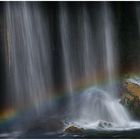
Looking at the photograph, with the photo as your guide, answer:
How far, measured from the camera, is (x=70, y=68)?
21.4ft

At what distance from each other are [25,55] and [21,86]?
40 centimetres

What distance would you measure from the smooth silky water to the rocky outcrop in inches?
3.6

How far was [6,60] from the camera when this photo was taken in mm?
6453

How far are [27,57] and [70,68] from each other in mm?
565

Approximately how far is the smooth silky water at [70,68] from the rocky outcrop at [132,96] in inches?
3.6

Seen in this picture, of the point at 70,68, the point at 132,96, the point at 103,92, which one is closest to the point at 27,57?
the point at 70,68

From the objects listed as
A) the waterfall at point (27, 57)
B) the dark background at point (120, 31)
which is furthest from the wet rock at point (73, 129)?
the dark background at point (120, 31)

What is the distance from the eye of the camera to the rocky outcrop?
6527mm

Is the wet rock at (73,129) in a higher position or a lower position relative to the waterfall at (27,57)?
lower

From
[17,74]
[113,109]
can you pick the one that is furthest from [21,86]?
[113,109]

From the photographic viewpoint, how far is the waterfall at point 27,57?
21.1ft

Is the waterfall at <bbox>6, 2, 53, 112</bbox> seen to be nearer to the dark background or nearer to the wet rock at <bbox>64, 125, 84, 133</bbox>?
the dark background

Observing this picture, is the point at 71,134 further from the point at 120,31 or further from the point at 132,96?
the point at 120,31

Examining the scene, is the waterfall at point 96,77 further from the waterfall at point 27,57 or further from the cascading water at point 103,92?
the waterfall at point 27,57
